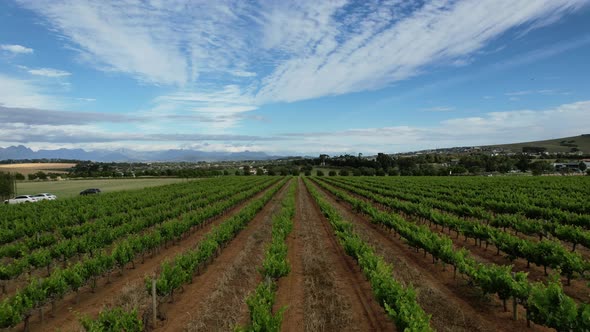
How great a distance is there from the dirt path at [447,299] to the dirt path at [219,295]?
18.8 feet

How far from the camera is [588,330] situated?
6551mm

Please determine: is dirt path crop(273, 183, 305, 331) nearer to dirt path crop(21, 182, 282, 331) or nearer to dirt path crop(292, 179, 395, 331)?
dirt path crop(292, 179, 395, 331)

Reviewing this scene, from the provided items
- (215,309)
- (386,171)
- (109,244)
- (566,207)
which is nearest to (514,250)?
(215,309)

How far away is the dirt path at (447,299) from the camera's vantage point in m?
9.04

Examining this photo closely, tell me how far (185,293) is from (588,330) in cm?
1113

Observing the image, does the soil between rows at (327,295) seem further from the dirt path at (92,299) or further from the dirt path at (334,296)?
the dirt path at (92,299)

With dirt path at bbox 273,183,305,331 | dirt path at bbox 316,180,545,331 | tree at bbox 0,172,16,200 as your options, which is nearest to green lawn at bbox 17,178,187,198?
tree at bbox 0,172,16,200

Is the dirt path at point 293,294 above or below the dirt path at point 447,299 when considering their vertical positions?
below

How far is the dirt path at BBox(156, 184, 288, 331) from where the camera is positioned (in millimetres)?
9508

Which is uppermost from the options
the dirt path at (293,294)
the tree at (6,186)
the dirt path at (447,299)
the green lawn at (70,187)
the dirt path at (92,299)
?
the tree at (6,186)

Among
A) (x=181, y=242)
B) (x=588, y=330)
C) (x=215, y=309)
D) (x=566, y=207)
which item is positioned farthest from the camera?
(x=566, y=207)

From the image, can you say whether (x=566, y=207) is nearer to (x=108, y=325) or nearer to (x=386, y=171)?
(x=108, y=325)

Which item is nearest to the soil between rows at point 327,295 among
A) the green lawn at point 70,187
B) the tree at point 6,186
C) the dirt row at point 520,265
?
the dirt row at point 520,265

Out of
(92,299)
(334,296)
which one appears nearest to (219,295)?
(334,296)
